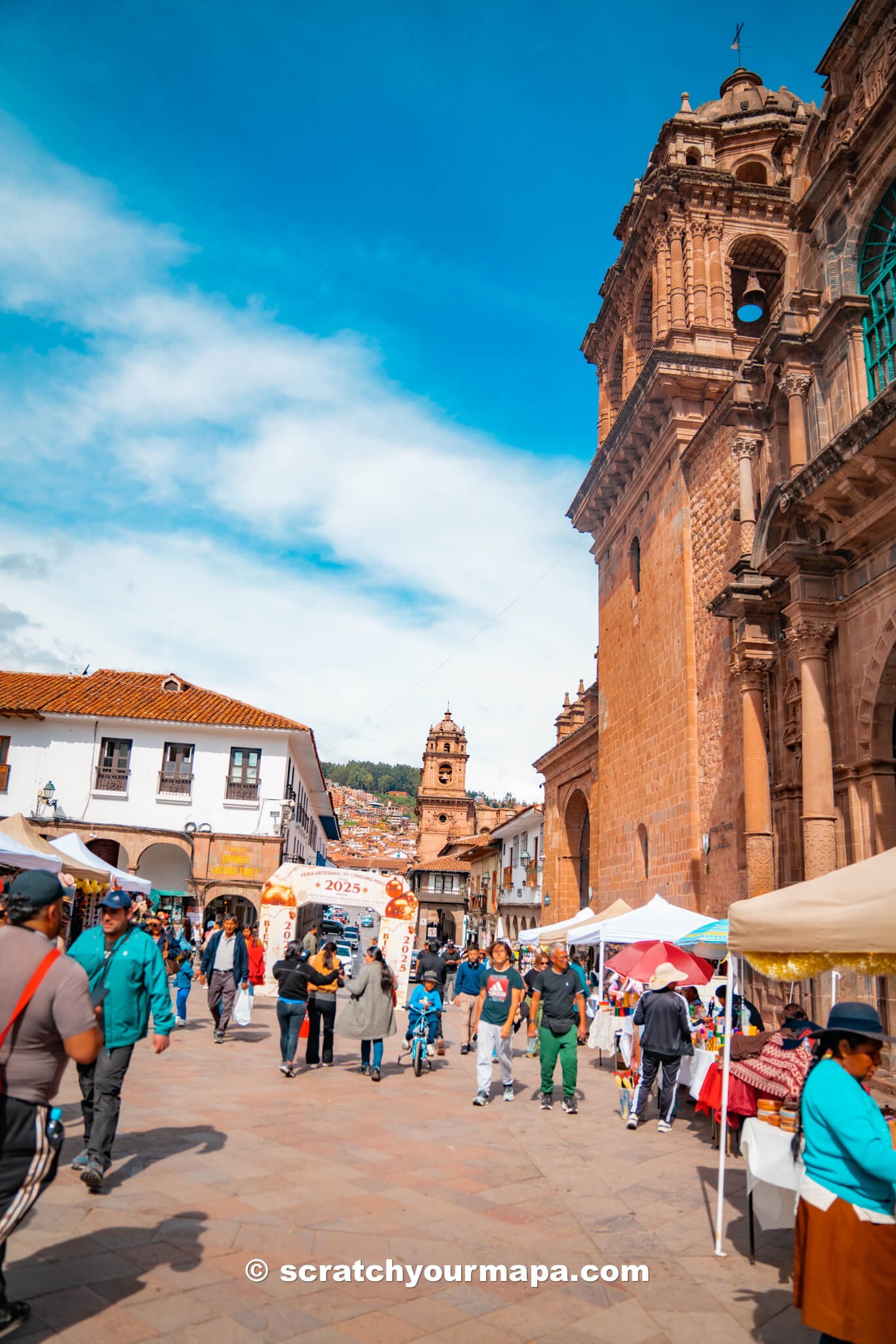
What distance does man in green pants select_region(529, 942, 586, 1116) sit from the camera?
9.34 m

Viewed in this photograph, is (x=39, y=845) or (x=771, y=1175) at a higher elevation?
(x=39, y=845)

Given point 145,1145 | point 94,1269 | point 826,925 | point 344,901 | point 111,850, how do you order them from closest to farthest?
1. point 94,1269
2. point 826,925
3. point 145,1145
4. point 344,901
5. point 111,850

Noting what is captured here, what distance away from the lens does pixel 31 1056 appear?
335cm

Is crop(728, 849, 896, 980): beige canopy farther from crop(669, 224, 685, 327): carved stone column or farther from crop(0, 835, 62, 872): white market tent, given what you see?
crop(669, 224, 685, 327): carved stone column

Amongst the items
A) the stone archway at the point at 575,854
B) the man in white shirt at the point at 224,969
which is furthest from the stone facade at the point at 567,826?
the man in white shirt at the point at 224,969

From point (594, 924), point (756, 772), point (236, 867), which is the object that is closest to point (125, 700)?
point (236, 867)

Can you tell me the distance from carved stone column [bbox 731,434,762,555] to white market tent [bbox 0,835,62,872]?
11.1m

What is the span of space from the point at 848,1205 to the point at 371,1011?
7833 millimetres

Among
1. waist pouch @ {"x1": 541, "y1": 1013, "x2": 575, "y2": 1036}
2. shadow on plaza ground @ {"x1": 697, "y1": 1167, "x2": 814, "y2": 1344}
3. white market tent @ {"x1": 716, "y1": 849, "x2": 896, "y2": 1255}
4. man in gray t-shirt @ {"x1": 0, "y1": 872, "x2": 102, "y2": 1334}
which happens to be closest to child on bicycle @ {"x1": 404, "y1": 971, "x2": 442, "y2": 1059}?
waist pouch @ {"x1": 541, "y1": 1013, "x2": 575, "y2": 1036}

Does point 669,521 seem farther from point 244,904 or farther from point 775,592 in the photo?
point 244,904

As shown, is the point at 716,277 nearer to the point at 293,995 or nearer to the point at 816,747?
the point at 816,747

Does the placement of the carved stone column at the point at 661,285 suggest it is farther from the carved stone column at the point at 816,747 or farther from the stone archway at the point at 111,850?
the stone archway at the point at 111,850

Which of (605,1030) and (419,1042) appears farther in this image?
(605,1030)

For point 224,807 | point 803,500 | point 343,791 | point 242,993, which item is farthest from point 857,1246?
point 343,791
